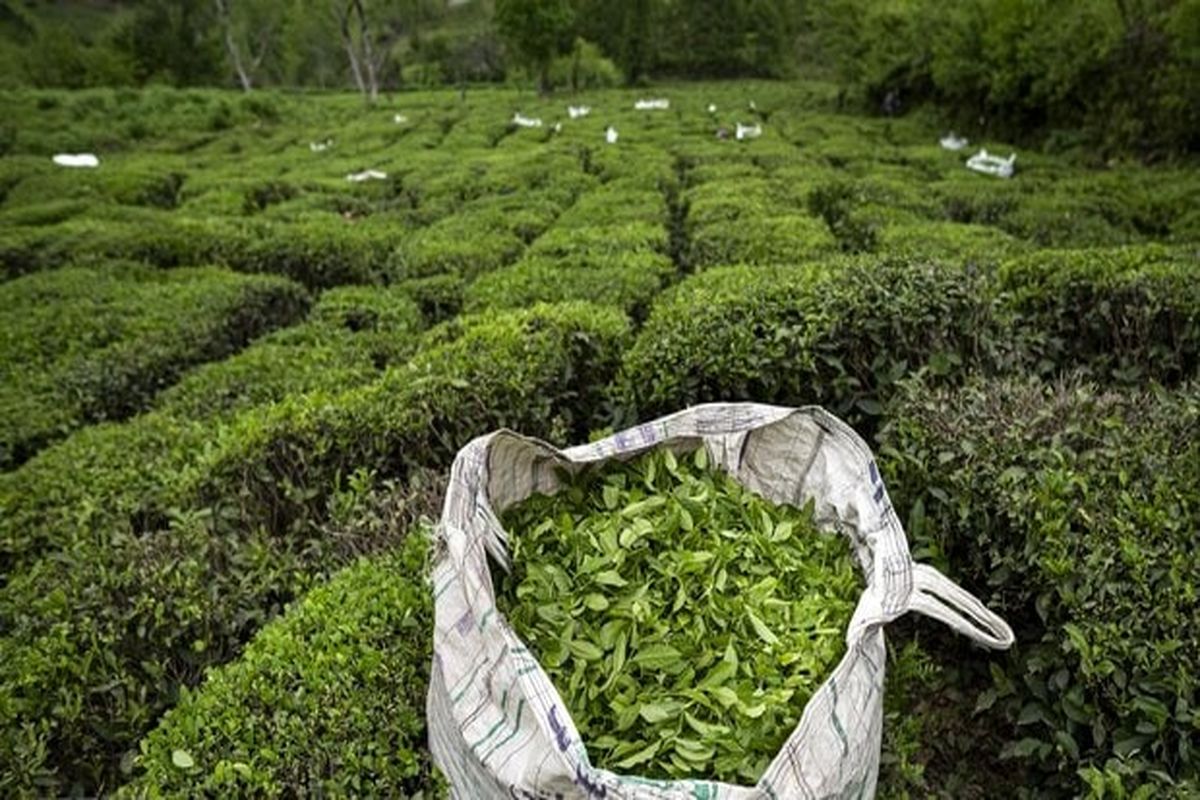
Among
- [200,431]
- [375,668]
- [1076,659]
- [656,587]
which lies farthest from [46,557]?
[1076,659]

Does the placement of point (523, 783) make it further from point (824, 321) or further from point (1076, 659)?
point (824, 321)

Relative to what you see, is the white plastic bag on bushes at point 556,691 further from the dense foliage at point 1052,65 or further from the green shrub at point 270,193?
the dense foliage at point 1052,65

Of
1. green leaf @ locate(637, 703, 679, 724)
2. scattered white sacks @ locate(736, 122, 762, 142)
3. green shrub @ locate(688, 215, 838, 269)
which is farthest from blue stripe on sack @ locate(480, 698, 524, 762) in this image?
scattered white sacks @ locate(736, 122, 762, 142)

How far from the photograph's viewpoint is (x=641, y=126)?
811 inches

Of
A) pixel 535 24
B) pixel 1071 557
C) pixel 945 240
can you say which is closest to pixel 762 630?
pixel 1071 557

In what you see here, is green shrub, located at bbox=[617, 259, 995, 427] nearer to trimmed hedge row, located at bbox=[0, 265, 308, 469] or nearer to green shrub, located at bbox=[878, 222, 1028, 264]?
green shrub, located at bbox=[878, 222, 1028, 264]

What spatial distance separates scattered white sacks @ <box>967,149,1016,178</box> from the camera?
12.8 meters

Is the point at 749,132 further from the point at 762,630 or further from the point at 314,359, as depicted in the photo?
the point at 762,630

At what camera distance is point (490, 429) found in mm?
3947

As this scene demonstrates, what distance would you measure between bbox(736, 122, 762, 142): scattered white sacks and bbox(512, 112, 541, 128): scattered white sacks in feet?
17.9

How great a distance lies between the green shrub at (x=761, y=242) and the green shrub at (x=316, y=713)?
4.52 metres

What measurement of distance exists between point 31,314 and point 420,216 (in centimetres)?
455

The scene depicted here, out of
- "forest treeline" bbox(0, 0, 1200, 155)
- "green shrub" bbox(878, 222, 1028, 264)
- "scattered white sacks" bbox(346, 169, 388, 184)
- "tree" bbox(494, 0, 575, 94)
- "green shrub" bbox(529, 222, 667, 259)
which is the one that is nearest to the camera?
"green shrub" bbox(878, 222, 1028, 264)

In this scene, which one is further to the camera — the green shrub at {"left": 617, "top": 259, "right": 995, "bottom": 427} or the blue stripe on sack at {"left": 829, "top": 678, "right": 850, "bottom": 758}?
the green shrub at {"left": 617, "top": 259, "right": 995, "bottom": 427}
